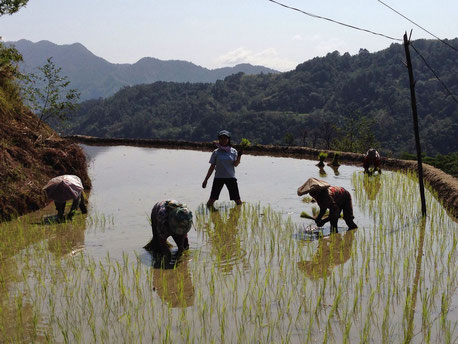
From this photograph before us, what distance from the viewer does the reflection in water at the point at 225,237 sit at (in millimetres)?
→ 6520

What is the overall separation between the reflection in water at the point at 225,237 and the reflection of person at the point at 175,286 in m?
0.52

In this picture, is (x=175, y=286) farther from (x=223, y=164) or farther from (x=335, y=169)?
(x=335, y=169)

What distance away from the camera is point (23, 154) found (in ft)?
36.6

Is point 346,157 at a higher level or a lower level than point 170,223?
higher

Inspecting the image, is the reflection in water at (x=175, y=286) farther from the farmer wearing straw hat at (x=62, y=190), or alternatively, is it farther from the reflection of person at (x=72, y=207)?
the reflection of person at (x=72, y=207)

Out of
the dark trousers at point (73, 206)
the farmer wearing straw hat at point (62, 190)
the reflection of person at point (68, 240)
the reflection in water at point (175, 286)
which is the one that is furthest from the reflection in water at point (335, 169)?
the reflection in water at point (175, 286)

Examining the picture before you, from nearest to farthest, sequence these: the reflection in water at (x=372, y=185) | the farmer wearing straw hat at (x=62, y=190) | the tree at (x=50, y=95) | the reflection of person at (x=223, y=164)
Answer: the farmer wearing straw hat at (x=62, y=190), the reflection of person at (x=223, y=164), the reflection in water at (x=372, y=185), the tree at (x=50, y=95)

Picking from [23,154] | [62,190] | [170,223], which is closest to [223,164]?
[62,190]

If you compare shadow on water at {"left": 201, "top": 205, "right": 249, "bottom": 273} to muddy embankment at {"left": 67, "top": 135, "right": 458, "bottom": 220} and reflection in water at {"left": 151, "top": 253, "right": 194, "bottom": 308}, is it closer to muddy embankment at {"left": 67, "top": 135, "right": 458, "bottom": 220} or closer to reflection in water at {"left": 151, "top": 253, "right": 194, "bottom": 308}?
reflection in water at {"left": 151, "top": 253, "right": 194, "bottom": 308}

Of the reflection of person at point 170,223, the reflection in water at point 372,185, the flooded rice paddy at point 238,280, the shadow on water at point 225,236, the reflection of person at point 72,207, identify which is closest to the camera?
the flooded rice paddy at point 238,280

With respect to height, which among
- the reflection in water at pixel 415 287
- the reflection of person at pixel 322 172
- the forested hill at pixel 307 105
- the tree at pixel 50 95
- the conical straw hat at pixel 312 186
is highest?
the forested hill at pixel 307 105

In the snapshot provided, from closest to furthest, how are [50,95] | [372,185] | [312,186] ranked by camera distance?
[312,186] < [372,185] < [50,95]

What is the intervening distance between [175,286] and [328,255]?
2.33 meters

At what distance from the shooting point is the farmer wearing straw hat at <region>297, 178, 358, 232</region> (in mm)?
7727
